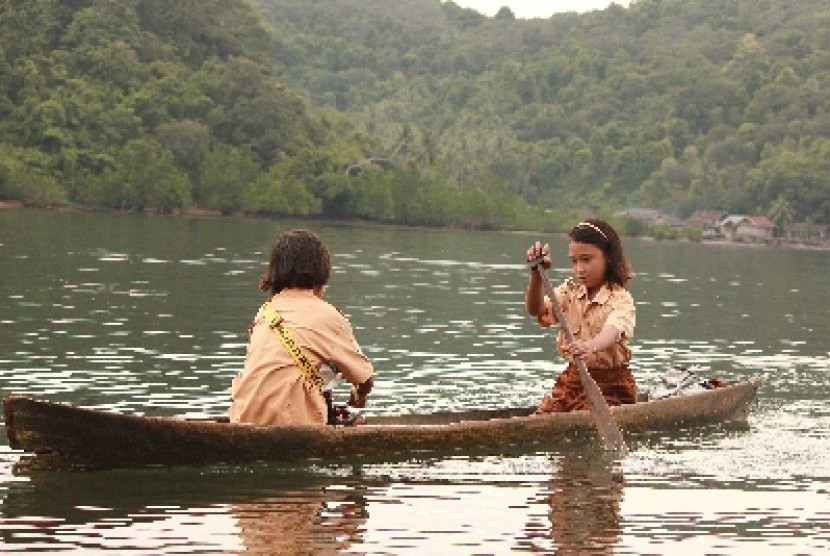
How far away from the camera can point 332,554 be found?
8258mm

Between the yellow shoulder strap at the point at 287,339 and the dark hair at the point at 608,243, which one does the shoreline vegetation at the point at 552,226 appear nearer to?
the dark hair at the point at 608,243

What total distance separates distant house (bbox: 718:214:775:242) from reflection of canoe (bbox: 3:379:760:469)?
3790 inches

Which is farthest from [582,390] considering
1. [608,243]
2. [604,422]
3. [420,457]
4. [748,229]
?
[748,229]

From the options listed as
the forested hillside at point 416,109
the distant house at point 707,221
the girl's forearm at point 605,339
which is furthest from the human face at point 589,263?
the distant house at point 707,221

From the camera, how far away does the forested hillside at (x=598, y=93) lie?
396 ft

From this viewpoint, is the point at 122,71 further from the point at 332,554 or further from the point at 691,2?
the point at 691,2

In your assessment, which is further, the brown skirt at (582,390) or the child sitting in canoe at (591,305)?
the brown skirt at (582,390)

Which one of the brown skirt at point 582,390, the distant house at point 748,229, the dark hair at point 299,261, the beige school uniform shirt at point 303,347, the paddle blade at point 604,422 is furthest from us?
the distant house at point 748,229

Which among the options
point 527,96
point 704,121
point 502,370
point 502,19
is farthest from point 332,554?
point 502,19

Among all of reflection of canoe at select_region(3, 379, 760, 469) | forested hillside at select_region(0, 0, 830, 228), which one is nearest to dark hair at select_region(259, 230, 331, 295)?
reflection of canoe at select_region(3, 379, 760, 469)

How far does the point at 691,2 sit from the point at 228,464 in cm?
18080

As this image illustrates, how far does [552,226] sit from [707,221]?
21.5m

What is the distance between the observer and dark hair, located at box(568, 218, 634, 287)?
11.7 metres

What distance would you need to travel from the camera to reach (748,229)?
4262 inches
